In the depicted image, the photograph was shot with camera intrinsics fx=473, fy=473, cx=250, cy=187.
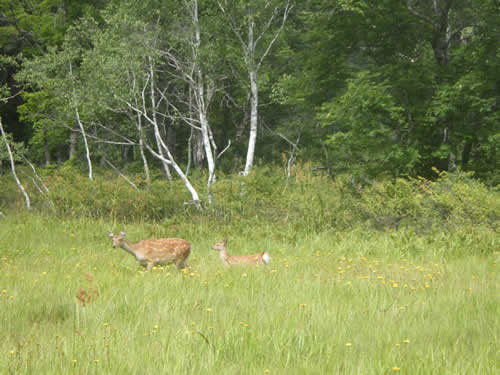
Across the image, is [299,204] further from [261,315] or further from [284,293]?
[261,315]

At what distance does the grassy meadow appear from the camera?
370cm

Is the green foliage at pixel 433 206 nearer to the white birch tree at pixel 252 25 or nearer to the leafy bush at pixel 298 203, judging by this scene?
the leafy bush at pixel 298 203

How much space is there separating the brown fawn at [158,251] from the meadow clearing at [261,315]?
25 cm

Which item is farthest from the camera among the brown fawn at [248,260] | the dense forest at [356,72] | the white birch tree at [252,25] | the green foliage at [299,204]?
the white birch tree at [252,25]

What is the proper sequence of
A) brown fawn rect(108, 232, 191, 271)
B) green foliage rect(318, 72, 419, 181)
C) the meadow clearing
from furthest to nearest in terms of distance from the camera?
green foliage rect(318, 72, 419, 181) → brown fawn rect(108, 232, 191, 271) → the meadow clearing

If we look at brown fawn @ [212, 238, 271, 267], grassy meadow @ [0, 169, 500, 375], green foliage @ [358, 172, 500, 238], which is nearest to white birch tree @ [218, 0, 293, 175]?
grassy meadow @ [0, 169, 500, 375]

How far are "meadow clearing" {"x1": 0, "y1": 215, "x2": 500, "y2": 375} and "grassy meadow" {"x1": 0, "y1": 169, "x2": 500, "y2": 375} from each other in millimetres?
20

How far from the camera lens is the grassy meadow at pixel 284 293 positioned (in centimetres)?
370

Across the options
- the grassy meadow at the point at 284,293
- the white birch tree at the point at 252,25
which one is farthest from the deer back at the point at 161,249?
the white birch tree at the point at 252,25

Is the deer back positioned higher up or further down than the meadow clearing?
further down

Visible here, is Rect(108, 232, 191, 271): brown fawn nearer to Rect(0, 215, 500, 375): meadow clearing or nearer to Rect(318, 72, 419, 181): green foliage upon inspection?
Rect(0, 215, 500, 375): meadow clearing

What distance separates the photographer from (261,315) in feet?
15.7

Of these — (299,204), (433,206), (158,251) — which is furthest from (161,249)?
(433,206)

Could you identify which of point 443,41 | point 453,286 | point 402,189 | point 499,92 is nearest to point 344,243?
point 402,189
